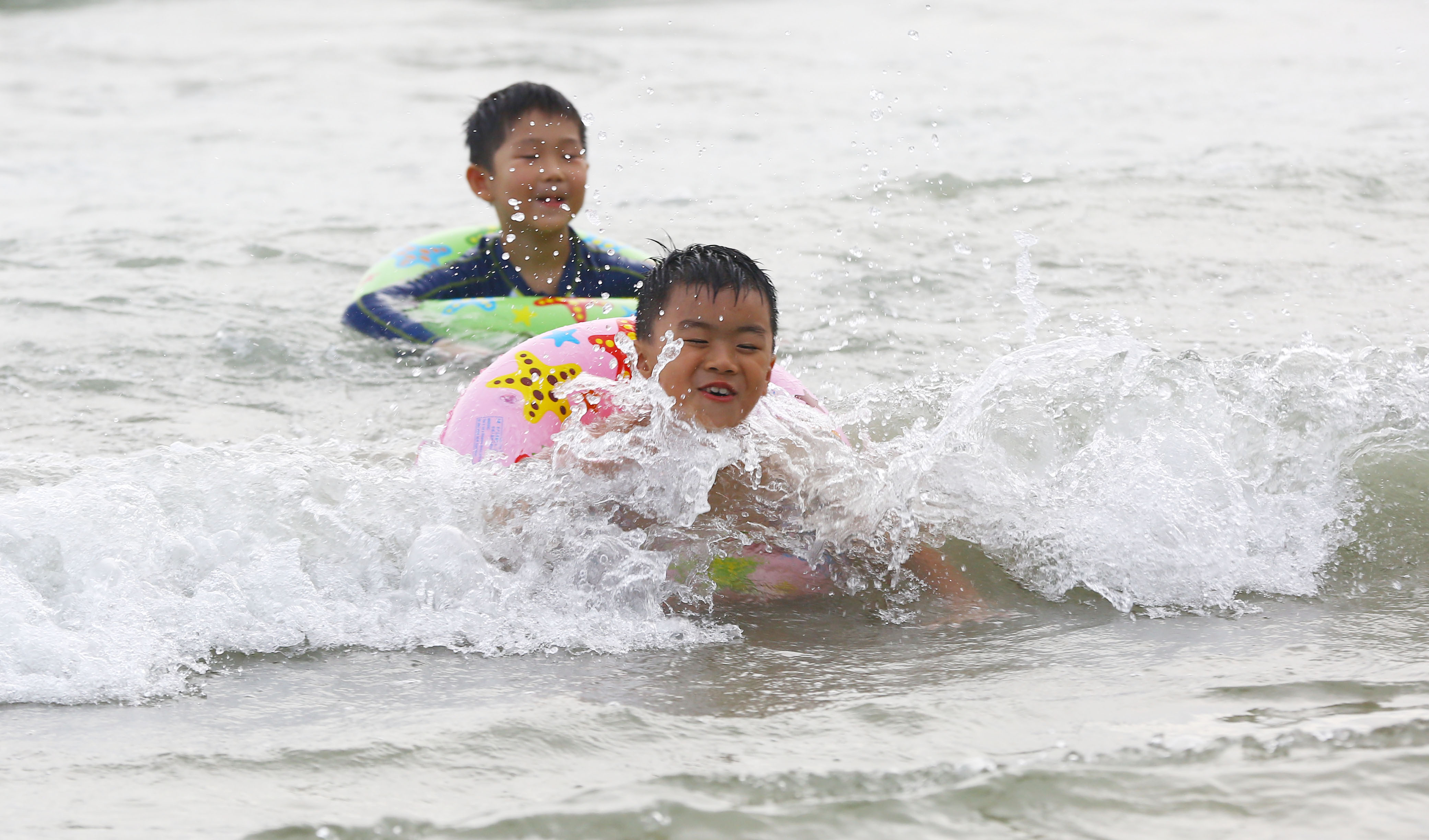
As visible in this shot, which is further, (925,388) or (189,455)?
(925,388)

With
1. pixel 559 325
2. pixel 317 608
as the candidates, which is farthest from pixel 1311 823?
pixel 559 325

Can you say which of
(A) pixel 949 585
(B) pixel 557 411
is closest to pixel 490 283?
(B) pixel 557 411

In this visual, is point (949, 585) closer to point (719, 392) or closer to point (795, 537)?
point (795, 537)

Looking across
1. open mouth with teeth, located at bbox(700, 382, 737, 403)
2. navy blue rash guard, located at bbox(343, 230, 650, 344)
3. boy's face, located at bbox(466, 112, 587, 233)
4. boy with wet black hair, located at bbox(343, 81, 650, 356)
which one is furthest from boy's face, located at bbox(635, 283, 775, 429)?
navy blue rash guard, located at bbox(343, 230, 650, 344)

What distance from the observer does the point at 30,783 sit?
2578 millimetres

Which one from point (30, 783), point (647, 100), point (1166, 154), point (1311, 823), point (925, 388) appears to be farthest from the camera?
point (647, 100)

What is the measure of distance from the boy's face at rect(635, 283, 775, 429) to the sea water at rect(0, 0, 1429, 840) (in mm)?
197

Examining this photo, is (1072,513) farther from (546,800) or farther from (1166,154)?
(1166,154)

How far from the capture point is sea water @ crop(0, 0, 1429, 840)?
2.53m

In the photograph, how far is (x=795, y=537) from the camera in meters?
3.83

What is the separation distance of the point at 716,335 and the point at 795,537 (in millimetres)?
630

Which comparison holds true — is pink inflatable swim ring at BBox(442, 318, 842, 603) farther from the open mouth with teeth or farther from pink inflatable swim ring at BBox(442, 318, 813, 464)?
the open mouth with teeth

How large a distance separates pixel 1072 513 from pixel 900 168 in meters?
6.32

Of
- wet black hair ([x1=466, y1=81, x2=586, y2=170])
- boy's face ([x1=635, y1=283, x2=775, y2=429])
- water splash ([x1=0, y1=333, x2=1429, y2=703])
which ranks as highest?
wet black hair ([x1=466, y1=81, x2=586, y2=170])
